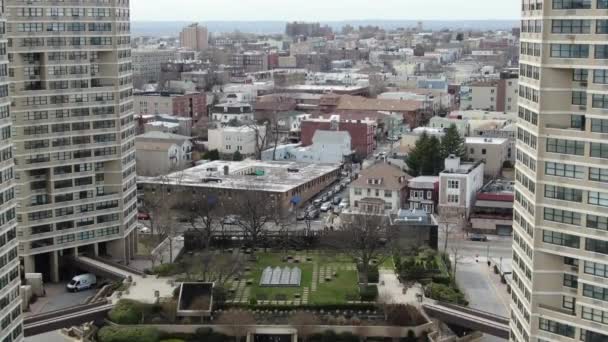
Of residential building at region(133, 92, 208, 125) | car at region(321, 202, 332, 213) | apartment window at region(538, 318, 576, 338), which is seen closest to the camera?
apartment window at region(538, 318, 576, 338)

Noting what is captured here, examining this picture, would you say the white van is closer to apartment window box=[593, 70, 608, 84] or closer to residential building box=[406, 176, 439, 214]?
residential building box=[406, 176, 439, 214]

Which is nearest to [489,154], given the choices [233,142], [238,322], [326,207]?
[326,207]

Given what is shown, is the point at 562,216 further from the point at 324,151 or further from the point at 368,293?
the point at 324,151

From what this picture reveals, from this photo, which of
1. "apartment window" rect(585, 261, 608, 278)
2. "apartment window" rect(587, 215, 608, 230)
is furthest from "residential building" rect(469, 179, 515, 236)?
"apartment window" rect(587, 215, 608, 230)

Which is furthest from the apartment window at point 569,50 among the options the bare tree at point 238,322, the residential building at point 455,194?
the residential building at point 455,194

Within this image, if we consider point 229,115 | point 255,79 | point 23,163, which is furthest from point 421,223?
point 255,79
